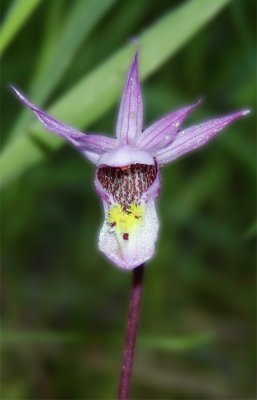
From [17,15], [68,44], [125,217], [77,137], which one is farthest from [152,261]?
[77,137]

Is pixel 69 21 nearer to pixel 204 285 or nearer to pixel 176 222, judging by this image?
pixel 176 222

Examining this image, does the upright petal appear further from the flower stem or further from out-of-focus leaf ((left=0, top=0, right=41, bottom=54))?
out-of-focus leaf ((left=0, top=0, right=41, bottom=54))

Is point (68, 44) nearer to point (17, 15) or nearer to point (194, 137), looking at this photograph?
point (17, 15)

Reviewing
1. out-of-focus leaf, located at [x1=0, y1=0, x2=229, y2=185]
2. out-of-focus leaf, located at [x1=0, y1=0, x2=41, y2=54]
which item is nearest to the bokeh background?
out-of-focus leaf, located at [x1=0, y1=0, x2=229, y2=185]

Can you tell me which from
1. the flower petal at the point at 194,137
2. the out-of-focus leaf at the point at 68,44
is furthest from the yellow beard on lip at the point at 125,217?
the out-of-focus leaf at the point at 68,44

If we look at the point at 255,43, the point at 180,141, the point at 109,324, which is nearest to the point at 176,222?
the point at 109,324

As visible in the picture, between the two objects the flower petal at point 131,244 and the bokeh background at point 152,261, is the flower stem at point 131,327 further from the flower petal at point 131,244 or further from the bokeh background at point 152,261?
the bokeh background at point 152,261
